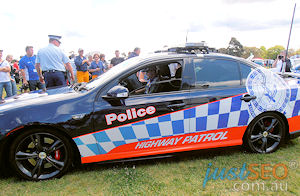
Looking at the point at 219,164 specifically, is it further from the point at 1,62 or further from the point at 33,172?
the point at 1,62

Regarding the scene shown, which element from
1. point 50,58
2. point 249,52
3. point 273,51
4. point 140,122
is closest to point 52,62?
point 50,58

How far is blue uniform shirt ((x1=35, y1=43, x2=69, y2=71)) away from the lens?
469 cm

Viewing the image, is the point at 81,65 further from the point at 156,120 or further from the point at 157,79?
the point at 156,120

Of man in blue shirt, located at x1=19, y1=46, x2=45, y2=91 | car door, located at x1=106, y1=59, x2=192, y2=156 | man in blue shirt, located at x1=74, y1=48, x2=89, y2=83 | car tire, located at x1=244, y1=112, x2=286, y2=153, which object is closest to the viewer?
car door, located at x1=106, y1=59, x2=192, y2=156

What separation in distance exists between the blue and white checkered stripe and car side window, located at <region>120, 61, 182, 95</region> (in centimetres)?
39

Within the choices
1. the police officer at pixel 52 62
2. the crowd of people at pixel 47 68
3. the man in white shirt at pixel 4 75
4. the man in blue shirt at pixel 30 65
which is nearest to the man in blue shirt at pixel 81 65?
the crowd of people at pixel 47 68

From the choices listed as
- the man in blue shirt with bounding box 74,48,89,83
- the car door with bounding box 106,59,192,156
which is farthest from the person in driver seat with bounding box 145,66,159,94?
the man in blue shirt with bounding box 74,48,89,83

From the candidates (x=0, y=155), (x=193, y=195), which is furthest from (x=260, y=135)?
(x=0, y=155)

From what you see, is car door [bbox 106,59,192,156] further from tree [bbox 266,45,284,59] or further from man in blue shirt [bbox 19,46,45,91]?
tree [bbox 266,45,284,59]

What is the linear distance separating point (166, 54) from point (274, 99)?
5.32 feet

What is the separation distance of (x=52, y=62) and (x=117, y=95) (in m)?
2.87

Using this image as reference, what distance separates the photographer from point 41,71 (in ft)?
16.3

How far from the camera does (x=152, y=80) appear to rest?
3162mm

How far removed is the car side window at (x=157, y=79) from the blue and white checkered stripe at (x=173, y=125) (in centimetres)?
39
